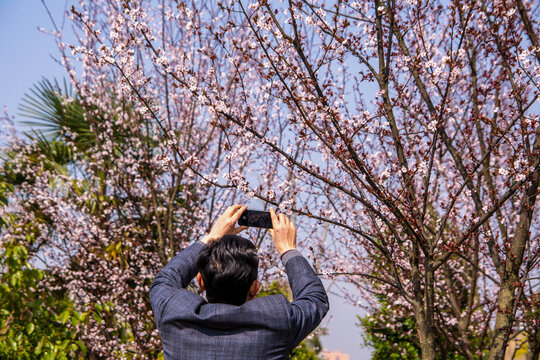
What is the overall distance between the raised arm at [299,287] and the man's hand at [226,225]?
16 centimetres

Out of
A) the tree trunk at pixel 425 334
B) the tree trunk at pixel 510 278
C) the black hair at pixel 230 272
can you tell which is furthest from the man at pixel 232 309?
the tree trunk at pixel 510 278

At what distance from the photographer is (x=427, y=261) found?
3428 mm

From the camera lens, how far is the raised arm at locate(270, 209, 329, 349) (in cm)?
149

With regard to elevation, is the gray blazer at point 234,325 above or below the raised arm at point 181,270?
below

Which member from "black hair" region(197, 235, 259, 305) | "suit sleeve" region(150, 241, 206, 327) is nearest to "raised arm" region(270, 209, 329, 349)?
"black hair" region(197, 235, 259, 305)

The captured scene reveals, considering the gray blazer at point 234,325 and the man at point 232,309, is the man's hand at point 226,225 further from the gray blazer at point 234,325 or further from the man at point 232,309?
the gray blazer at point 234,325

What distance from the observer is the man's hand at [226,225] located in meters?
1.84

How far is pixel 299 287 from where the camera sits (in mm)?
1602

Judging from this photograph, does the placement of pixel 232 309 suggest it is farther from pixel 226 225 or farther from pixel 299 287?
pixel 226 225

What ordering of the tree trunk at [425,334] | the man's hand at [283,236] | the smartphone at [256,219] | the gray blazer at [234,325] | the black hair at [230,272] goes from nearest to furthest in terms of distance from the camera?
the gray blazer at [234,325], the black hair at [230,272], the man's hand at [283,236], the smartphone at [256,219], the tree trunk at [425,334]

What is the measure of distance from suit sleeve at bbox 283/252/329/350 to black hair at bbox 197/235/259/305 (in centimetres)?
15

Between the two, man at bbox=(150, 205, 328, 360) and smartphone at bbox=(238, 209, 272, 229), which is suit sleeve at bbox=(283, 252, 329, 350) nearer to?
man at bbox=(150, 205, 328, 360)

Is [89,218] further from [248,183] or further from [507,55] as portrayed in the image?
[507,55]

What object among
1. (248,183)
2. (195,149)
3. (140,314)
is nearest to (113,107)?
(195,149)
